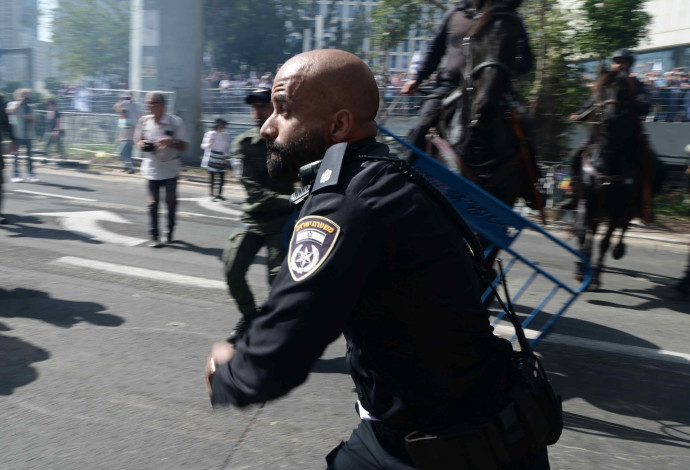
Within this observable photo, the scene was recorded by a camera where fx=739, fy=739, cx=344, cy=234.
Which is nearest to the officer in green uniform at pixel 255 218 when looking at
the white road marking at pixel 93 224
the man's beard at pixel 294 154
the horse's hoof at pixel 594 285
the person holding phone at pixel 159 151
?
the man's beard at pixel 294 154

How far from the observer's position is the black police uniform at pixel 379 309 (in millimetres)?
1669

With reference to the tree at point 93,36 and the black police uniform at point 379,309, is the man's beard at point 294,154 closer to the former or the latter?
the black police uniform at point 379,309

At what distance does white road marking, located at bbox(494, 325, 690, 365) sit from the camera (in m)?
5.53

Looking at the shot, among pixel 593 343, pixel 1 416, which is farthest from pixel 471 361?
pixel 593 343

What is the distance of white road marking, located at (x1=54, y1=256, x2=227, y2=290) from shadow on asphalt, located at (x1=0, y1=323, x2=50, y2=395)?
2.10 m

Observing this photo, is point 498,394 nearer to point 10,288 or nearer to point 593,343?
point 593,343

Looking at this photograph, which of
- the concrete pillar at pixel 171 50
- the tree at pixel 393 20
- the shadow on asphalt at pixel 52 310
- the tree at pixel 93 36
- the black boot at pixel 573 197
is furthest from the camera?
the tree at pixel 93 36

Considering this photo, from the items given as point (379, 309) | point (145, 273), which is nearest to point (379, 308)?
point (379, 309)

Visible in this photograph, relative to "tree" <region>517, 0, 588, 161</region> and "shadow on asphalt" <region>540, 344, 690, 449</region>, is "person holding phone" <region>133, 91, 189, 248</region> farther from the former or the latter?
"tree" <region>517, 0, 588, 161</region>

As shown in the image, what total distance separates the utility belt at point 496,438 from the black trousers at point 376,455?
0.24 feet

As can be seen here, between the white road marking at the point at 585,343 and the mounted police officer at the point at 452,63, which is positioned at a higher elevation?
the mounted police officer at the point at 452,63

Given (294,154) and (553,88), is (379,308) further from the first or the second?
(553,88)

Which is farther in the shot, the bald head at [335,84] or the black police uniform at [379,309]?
the bald head at [335,84]

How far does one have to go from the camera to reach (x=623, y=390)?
4801 mm
